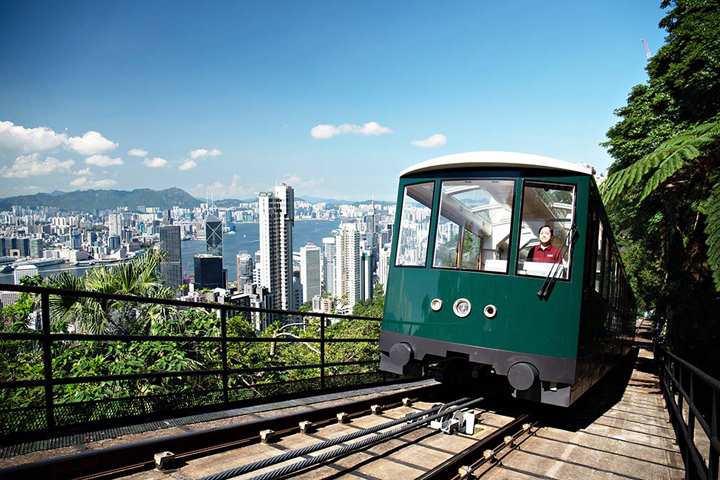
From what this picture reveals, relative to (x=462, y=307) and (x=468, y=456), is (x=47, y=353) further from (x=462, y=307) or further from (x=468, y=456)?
(x=462, y=307)

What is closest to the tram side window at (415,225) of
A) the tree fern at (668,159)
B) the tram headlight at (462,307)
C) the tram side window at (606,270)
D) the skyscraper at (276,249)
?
the tram headlight at (462,307)

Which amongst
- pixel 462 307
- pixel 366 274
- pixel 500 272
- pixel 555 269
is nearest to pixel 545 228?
pixel 555 269

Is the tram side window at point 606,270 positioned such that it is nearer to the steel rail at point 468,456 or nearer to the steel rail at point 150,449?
the steel rail at point 468,456

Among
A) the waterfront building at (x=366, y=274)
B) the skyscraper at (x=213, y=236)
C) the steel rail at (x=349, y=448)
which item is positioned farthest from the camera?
the skyscraper at (x=213, y=236)

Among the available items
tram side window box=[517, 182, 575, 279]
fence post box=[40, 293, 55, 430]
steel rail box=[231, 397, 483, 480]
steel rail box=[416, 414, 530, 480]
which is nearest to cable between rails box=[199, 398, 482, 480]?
steel rail box=[231, 397, 483, 480]

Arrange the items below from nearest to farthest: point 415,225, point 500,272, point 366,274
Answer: point 500,272 < point 415,225 < point 366,274

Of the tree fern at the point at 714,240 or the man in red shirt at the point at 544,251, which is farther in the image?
the man in red shirt at the point at 544,251

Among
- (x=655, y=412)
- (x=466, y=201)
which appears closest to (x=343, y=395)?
(x=466, y=201)
